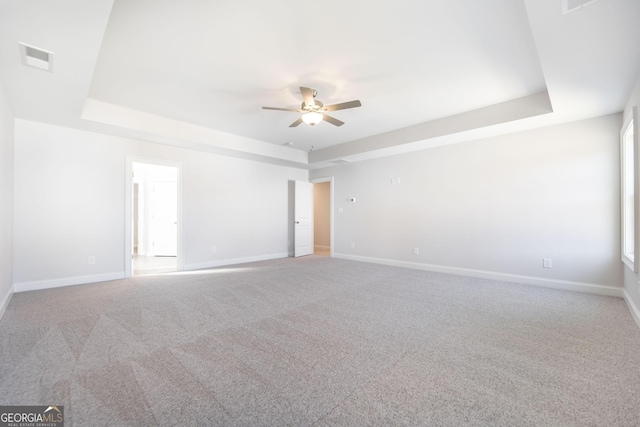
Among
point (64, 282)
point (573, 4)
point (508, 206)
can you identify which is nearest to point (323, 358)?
point (573, 4)

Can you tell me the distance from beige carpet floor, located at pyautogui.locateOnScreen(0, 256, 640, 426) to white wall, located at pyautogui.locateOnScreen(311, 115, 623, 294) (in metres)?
0.74

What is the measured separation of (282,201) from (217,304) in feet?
13.5

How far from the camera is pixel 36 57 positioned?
7.57 ft

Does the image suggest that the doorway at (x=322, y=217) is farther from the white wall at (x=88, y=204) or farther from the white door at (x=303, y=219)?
the white wall at (x=88, y=204)

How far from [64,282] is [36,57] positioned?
10.6 feet

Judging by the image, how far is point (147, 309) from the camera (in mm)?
3039

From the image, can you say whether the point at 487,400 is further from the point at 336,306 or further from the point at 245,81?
the point at 245,81

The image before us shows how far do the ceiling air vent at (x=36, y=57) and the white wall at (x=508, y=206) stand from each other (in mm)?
5307

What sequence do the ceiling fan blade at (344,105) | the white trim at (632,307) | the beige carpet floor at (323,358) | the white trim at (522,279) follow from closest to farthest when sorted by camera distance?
the beige carpet floor at (323,358), the white trim at (632,307), the ceiling fan blade at (344,105), the white trim at (522,279)

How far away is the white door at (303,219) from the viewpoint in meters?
7.16

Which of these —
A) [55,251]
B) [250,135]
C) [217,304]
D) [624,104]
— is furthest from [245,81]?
[624,104]

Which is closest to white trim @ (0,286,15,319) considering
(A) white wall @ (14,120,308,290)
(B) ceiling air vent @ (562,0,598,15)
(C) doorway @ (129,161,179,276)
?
(A) white wall @ (14,120,308,290)

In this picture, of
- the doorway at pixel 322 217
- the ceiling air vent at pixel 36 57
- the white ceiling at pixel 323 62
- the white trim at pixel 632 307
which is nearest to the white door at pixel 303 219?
the doorway at pixel 322 217

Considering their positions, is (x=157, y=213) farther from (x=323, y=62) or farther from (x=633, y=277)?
(x=633, y=277)
